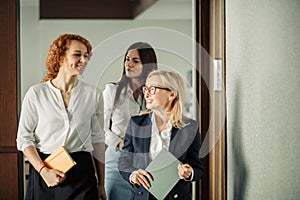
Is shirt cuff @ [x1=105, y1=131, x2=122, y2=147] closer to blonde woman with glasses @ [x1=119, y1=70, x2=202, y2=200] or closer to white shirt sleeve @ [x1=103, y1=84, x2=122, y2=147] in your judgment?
white shirt sleeve @ [x1=103, y1=84, x2=122, y2=147]

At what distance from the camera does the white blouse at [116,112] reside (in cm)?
257

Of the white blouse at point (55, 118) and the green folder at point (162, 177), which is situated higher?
the white blouse at point (55, 118)

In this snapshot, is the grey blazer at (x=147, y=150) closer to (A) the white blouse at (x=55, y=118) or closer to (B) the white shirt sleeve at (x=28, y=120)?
(A) the white blouse at (x=55, y=118)

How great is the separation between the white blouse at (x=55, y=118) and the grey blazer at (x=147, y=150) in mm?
291

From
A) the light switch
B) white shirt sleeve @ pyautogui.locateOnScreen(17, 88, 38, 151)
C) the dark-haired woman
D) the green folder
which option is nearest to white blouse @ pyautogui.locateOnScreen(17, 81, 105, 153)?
white shirt sleeve @ pyautogui.locateOnScreen(17, 88, 38, 151)

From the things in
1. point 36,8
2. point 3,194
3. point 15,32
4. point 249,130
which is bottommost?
point 3,194

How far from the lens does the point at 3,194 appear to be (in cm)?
293

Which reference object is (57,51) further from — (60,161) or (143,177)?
(143,177)

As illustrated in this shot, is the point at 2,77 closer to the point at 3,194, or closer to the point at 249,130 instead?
the point at 3,194

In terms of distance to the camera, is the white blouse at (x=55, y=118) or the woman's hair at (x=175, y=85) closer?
the woman's hair at (x=175, y=85)

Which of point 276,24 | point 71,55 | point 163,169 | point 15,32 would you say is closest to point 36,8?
point 15,32

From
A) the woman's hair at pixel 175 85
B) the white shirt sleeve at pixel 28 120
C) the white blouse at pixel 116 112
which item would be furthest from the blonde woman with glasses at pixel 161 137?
the white shirt sleeve at pixel 28 120

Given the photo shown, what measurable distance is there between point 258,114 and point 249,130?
16 cm

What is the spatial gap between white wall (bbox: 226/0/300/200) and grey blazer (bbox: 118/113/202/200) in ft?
0.61
